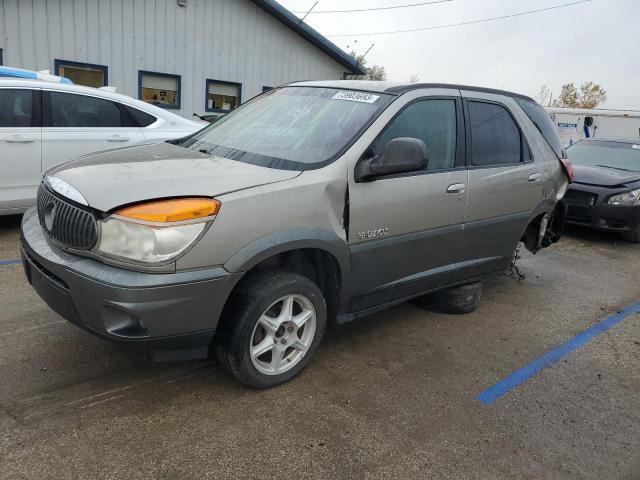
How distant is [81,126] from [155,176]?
387cm

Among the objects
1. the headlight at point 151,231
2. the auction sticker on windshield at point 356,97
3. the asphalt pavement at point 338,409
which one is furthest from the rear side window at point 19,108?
the headlight at point 151,231

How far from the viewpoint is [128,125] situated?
636cm

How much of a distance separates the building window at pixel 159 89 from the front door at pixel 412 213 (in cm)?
984

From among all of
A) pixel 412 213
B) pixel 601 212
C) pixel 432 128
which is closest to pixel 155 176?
pixel 412 213

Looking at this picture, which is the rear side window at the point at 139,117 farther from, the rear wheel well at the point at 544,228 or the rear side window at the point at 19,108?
the rear wheel well at the point at 544,228

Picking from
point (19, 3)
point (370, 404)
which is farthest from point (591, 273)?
point (19, 3)

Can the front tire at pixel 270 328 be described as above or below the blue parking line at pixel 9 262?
above

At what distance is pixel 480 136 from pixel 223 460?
9.95 ft

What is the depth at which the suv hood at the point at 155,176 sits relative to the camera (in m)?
2.56

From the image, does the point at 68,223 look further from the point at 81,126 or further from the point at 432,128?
the point at 81,126

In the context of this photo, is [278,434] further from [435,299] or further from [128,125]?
[128,125]

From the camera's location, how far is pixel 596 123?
1881 cm

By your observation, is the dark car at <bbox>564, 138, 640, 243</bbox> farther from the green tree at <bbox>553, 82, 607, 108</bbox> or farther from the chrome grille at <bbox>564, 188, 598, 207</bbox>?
the green tree at <bbox>553, 82, 607, 108</bbox>

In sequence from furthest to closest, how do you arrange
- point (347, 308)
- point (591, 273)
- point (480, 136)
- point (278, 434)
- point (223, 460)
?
1. point (591, 273)
2. point (480, 136)
3. point (347, 308)
4. point (278, 434)
5. point (223, 460)
